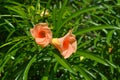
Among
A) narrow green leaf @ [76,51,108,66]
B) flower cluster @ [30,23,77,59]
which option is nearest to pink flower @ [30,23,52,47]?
flower cluster @ [30,23,77,59]

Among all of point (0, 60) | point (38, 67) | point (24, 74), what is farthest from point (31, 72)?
point (24, 74)

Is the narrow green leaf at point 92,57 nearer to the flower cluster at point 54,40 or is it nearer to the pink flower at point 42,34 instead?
the flower cluster at point 54,40

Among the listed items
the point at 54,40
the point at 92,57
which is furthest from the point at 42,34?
the point at 92,57

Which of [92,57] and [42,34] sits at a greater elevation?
[42,34]

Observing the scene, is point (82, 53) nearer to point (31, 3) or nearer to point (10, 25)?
point (10, 25)

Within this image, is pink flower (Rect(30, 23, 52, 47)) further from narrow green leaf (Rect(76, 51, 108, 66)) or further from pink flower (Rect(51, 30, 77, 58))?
narrow green leaf (Rect(76, 51, 108, 66))

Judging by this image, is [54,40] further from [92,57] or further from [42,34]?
[92,57]
